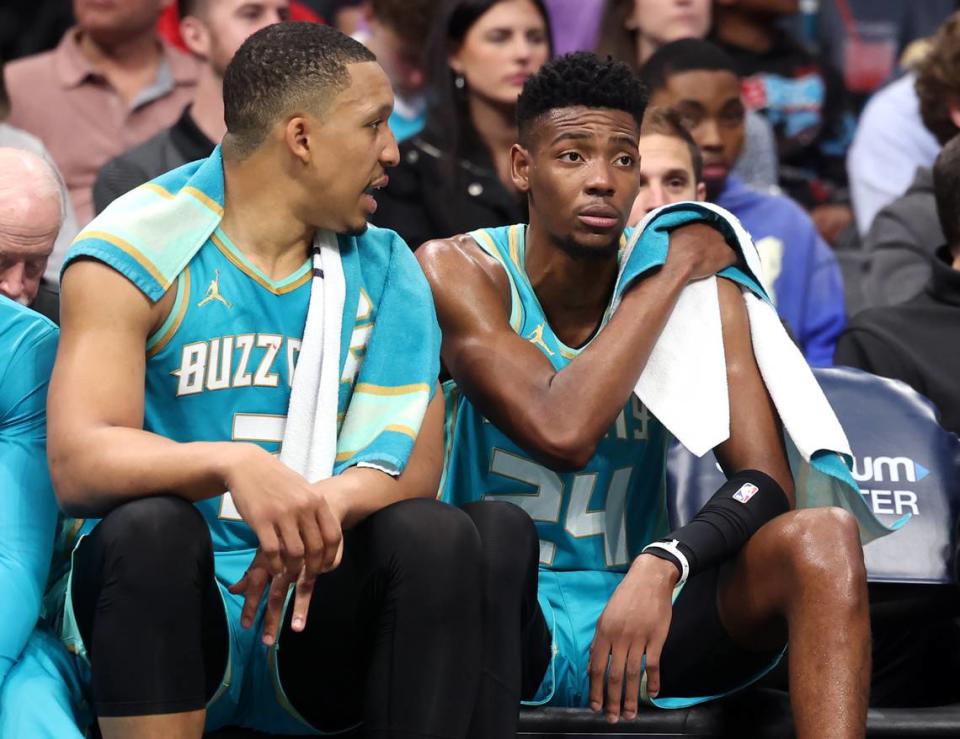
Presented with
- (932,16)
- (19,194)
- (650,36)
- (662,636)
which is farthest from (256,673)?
(932,16)

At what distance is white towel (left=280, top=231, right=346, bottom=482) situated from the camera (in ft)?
8.70

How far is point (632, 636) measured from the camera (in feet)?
8.73

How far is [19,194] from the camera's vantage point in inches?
115

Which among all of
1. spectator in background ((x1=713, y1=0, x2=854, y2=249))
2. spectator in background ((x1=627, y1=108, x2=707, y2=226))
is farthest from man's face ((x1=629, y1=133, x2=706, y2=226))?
spectator in background ((x1=713, y1=0, x2=854, y2=249))

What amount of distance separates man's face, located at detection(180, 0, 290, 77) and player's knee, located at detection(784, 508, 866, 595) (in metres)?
2.36

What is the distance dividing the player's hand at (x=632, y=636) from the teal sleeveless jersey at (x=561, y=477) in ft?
1.22

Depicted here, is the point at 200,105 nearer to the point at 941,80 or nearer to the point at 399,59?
the point at 399,59

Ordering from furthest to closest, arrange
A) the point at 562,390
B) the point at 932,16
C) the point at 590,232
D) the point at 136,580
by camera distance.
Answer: the point at 932,16 → the point at 590,232 → the point at 562,390 → the point at 136,580

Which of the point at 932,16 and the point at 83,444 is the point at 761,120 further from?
the point at 83,444

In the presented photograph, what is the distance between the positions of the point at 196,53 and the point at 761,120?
1696 millimetres

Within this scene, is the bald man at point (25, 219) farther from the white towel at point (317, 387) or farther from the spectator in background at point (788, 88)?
the spectator in background at point (788, 88)

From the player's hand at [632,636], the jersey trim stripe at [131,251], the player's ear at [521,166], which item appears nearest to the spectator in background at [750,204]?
the player's ear at [521,166]

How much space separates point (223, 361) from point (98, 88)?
2.38 meters

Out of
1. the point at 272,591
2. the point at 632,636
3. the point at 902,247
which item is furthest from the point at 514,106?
the point at 272,591
